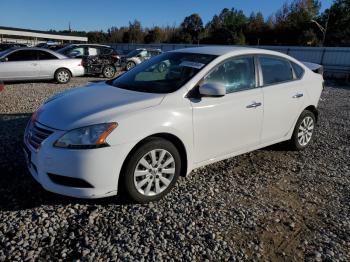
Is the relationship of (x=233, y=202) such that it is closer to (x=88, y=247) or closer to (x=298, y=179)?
(x=298, y=179)

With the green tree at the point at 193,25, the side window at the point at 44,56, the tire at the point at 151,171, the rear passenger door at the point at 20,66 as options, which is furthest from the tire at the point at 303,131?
the green tree at the point at 193,25

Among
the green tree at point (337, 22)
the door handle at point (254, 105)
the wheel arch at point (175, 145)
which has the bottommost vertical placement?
the wheel arch at point (175, 145)

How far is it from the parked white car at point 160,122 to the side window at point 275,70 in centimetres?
2

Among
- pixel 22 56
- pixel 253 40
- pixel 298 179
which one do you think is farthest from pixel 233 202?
pixel 253 40

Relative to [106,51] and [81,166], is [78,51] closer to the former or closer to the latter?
[106,51]

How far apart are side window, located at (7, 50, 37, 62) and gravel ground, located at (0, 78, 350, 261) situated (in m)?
8.34

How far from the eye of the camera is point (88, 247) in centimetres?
302

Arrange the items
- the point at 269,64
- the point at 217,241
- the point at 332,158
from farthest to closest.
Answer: the point at 332,158 < the point at 269,64 < the point at 217,241

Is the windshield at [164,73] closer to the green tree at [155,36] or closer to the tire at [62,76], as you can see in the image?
the tire at [62,76]

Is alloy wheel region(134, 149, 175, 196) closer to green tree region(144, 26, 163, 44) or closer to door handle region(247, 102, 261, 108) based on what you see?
door handle region(247, 102, 261, 108)

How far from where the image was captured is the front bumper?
129 inches

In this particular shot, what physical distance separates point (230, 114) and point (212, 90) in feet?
1.73

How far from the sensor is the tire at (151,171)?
352 centimetres

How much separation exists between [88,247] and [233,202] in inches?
66.9
